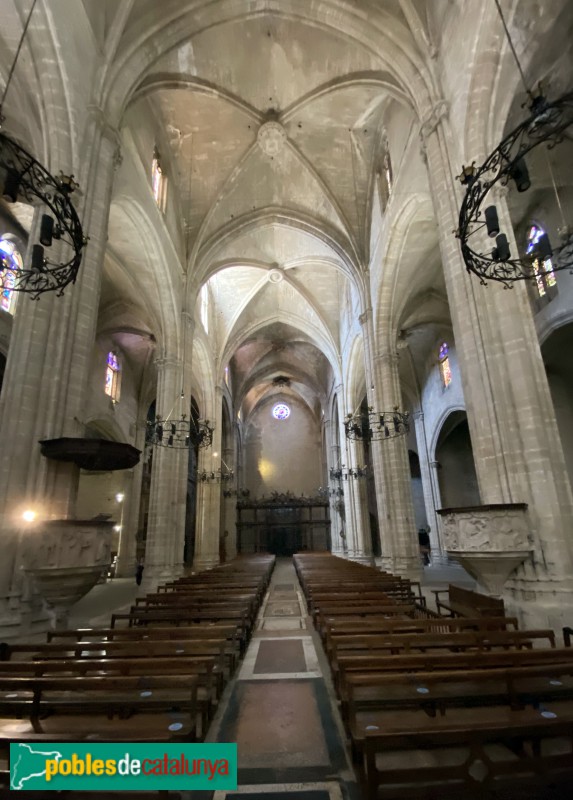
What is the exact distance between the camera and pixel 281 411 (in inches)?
1496

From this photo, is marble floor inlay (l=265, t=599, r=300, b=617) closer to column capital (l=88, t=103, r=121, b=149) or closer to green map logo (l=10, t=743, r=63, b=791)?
green map logo (l=10, t=743, r=63, b=791)

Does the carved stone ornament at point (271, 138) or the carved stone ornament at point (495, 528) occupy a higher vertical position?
the carved stone ornament at point (271, 138)

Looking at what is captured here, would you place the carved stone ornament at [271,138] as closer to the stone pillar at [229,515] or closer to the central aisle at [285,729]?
the central aisle at [285,729]

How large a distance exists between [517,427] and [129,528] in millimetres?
20062

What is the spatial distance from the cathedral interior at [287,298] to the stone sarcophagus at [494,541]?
33 millimetres

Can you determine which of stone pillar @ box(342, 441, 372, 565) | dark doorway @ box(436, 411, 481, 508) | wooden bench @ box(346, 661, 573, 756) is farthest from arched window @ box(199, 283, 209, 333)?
wooden bench @ box(346, 661, 573, 756)

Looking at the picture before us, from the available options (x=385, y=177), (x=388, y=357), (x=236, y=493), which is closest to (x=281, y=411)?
(x=236, y=493)

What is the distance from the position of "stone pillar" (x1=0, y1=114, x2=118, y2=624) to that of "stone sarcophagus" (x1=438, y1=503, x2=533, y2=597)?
228 inches

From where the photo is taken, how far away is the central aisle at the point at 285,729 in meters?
2.68

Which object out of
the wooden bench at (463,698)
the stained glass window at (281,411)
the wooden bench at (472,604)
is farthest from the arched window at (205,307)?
the wooden bench at (463,698)

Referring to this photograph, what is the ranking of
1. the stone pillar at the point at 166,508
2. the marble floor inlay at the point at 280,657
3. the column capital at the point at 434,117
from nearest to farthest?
the marble floor inlay at the point at 280,657
the column capital at the point at 434,117
the stone pillar at the point at 166,508

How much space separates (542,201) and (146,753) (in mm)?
15332

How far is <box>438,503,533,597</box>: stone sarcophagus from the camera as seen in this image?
5680 millimetres

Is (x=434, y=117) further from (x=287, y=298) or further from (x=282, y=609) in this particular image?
(x=287, y=298)
